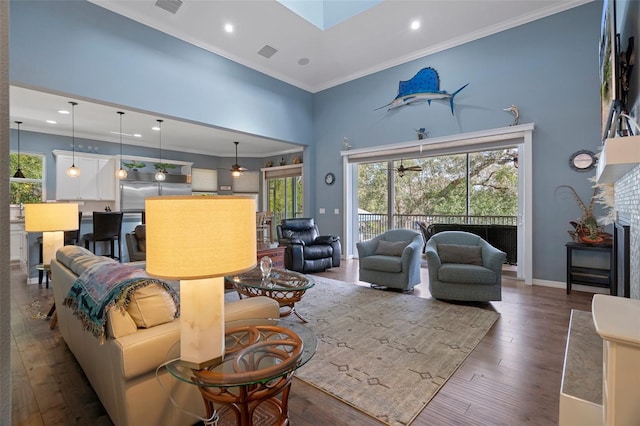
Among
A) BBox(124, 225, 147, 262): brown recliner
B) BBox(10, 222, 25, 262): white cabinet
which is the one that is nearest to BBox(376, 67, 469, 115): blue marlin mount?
BBox(124, 225, 147, 262): brown recliner

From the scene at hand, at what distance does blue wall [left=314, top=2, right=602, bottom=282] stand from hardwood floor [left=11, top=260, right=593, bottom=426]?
1.84 m

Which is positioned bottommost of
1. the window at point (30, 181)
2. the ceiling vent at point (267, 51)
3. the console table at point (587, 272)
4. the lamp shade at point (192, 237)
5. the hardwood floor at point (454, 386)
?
the hardwood floor at point (454, 386)

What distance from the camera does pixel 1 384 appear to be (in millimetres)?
577

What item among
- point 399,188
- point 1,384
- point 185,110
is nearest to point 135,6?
point 185,110

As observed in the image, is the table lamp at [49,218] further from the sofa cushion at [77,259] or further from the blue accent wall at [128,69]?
the blue accent wall at [128,69]

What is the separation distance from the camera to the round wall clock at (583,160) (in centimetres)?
398

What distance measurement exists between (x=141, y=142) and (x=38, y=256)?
148 inches

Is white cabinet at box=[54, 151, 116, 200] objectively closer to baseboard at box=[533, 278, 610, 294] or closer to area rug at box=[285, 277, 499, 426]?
area rug at box=[285, 277, 499, 426]

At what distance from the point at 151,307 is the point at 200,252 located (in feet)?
2.33

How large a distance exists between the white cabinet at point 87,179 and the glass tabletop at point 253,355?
6964 millimetres

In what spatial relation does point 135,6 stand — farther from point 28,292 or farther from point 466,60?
point 466,60

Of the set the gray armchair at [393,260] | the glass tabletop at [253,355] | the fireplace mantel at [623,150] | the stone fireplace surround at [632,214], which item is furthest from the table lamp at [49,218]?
the stone fireplace surround at [632,214]

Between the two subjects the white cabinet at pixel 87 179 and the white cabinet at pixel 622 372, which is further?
the white cabinet at pixel 87 179

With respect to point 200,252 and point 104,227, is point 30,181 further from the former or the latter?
point 200,252
